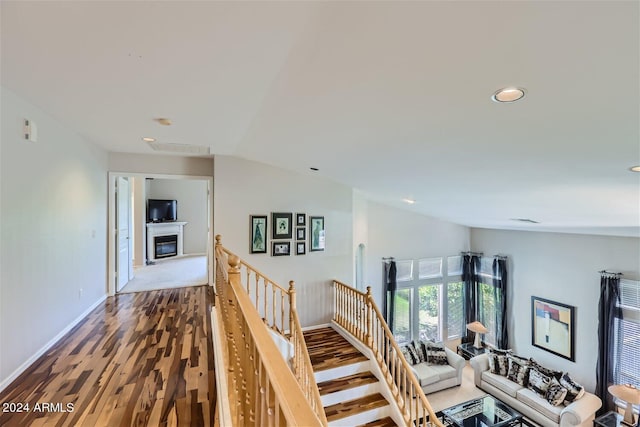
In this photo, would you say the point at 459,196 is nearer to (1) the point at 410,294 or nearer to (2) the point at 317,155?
(2) the point at 317,155

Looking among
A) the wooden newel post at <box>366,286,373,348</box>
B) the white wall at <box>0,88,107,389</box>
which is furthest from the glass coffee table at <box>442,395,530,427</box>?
the white wall at <box>0,88,107,389</box>

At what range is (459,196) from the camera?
189 inches

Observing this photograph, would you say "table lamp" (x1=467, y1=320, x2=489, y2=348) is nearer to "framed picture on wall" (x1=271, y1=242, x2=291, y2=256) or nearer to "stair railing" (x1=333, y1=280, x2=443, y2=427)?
"stair railing" (x1=333, y1=280, x2=443, y2=427)

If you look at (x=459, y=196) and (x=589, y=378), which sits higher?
(x=459, y=196)

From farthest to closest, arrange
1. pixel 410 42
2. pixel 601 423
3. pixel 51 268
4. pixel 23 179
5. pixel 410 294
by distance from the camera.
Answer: pixel 410 294 → pixel 601 423 → pixel 51 268 → pixel 23 179 → pixel 410 42

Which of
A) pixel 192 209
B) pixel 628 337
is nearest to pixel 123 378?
pixel 192 209

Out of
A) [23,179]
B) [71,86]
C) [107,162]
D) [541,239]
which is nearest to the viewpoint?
[71,86]

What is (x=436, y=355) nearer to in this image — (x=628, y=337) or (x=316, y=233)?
(x=628, y=337)

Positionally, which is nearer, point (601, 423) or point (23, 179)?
point (23, 179)

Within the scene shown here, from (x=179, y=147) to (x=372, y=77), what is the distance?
3379 mm

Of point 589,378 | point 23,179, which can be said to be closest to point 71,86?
point 23,179

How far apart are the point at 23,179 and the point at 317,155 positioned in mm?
3046

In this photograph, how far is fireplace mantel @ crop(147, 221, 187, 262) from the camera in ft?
27.2

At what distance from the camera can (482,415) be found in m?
5.26
